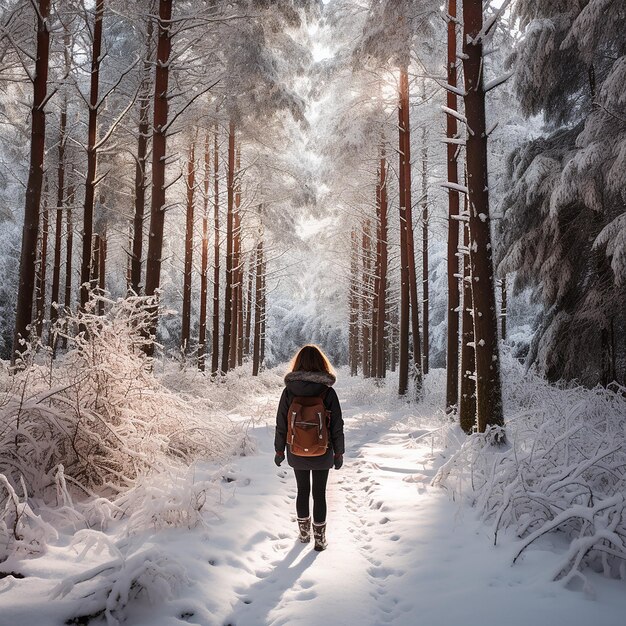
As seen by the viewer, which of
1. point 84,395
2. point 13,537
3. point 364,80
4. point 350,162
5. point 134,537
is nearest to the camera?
point 13,537

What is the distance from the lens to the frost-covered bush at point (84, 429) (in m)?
3.20

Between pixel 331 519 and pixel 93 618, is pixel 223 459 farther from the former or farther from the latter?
pixel 93 618

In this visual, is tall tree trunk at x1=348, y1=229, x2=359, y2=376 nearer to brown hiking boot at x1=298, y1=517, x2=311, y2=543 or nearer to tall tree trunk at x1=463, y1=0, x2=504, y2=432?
tall tree trunk at x1=463, y1=0, x2=504, y2=432

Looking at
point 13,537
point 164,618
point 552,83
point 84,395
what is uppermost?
point 552,83

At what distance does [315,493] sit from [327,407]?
701mm

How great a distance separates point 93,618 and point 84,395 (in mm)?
2155

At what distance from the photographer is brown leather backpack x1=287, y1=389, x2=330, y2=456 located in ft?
11.4

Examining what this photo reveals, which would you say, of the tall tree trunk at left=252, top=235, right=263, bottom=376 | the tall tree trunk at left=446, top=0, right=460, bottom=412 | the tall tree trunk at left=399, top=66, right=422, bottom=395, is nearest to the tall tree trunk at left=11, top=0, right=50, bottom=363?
the tall tree trunk at left=446, top=0, right=460, bottom=412

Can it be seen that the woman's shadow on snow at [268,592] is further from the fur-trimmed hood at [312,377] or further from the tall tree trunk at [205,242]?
the tall tree trunk at [205,242]

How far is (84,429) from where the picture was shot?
3551 millimetres

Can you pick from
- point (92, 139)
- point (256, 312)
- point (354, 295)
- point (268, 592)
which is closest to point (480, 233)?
point (268, 592)

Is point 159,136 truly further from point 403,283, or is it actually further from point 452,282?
point 403,283

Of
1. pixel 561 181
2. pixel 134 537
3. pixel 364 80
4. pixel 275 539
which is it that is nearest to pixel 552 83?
pixel 561 181

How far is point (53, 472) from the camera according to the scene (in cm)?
340
